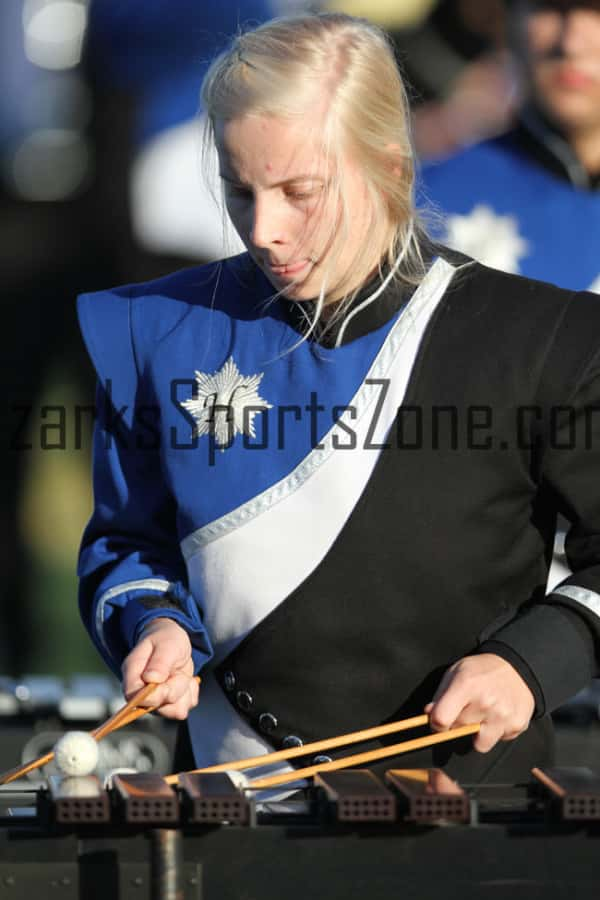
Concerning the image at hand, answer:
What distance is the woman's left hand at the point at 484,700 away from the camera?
206 cm

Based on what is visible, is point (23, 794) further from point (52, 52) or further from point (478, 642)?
point (52, 52)

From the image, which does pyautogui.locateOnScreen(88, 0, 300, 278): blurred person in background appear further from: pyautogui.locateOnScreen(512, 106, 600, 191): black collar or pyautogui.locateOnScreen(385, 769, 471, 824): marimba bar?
pyautogui.locateOnScreen(385, 769, 471, 824): marimba bar

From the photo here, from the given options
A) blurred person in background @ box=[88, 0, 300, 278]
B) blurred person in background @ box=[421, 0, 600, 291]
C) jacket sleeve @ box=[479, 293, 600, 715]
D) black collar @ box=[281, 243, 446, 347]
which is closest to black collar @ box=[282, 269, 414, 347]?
black collar @ box=[281, 243, 446, 347]

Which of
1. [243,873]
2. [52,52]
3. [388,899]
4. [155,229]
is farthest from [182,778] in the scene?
[52,52]

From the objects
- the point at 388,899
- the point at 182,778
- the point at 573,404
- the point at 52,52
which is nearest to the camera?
the point at 388,899

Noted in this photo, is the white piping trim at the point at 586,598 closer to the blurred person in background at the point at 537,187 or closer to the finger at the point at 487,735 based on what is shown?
the finger at the point at 487,735

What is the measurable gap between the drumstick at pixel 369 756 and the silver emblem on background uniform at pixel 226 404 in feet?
1.56

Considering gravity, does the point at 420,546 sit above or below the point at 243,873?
above

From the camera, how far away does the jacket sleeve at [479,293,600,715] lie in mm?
2160

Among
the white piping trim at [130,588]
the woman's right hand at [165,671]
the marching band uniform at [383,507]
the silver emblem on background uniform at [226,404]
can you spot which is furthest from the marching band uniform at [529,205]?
the woman's right hand at [165,671]

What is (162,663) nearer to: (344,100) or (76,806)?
(76,806)

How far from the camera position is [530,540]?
7.39 ft

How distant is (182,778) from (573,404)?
0.73m

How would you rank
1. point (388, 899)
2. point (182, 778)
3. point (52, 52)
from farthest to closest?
point (52, 52)
point (182, 778)
point (388, 899)
